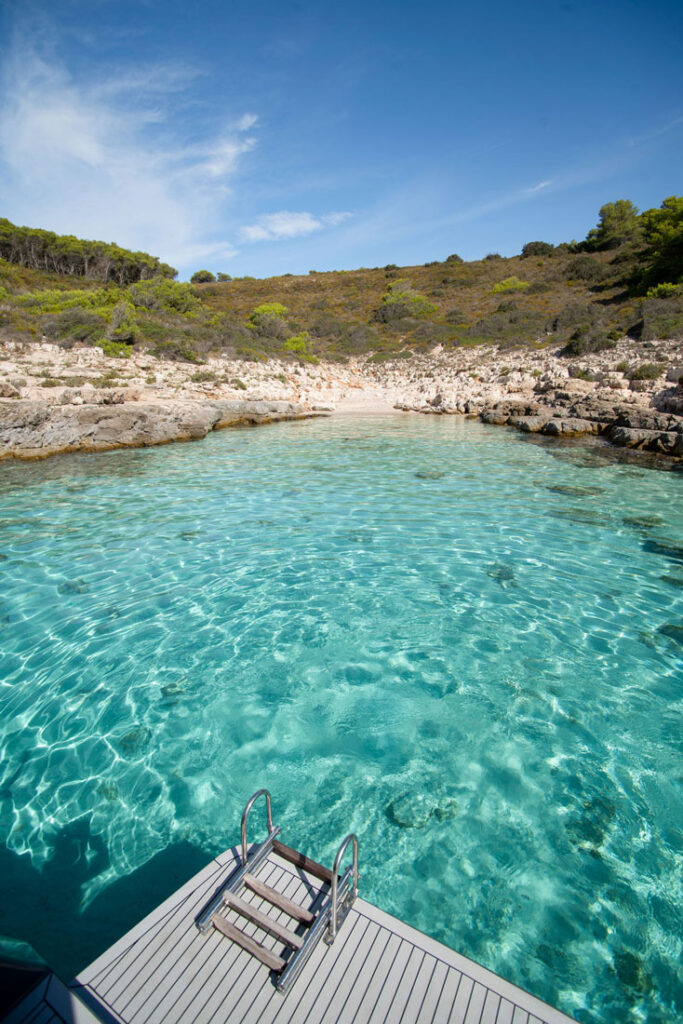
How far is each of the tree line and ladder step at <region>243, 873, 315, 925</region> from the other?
51.2 metres

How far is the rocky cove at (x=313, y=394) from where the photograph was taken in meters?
15.8

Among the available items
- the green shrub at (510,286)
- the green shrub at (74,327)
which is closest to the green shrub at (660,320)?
the green shrub at (510,286)

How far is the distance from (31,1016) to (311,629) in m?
3.94

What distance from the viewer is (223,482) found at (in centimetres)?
1209

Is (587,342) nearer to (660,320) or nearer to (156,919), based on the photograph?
(660,320)

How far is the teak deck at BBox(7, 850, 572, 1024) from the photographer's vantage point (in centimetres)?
190

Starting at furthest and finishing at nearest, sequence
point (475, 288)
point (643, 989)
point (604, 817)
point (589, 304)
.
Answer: point (475, 288)
point (589, 304)
point (604, 817)
point (643, 989)

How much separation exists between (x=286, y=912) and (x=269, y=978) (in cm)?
24

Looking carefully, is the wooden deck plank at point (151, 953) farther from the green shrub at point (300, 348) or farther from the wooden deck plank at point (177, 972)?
the green shrub at point (300, 348)

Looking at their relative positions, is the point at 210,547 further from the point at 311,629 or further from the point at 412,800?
the point at 412,800

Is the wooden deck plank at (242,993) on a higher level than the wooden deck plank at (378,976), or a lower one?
higher

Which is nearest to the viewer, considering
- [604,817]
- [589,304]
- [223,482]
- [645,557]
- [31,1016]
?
[31,1016]

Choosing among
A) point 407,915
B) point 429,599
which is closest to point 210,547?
point 429,599

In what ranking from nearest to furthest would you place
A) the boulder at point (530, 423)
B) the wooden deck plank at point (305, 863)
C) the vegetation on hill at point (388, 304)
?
the wooden deck plank at point (305, 863) → the boulder at point (530, 423) → the vegetation on hill at point (388, 304)
